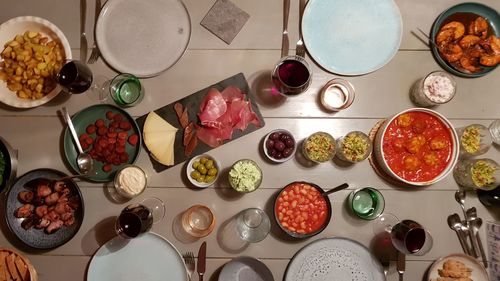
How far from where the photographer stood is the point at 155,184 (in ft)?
5.61

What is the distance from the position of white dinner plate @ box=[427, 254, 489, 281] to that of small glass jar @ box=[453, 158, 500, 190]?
29 cm

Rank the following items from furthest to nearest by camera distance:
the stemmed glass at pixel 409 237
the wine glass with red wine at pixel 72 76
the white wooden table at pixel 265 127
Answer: the white wooden table at pixel 265 127, the wine glass with red wine at pixel 72 76, the stemmed glass at pixel 409 237

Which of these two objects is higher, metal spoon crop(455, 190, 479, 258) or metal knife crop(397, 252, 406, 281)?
metal spoon crop(455, 190, 479, 258)

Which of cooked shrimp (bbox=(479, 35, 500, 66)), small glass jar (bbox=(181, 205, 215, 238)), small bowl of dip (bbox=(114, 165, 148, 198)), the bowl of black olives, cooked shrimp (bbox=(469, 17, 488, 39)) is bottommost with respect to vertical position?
small glass jar (bbox=(181, 205, 215, 238))

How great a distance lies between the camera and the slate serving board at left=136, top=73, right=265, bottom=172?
1.71 meters

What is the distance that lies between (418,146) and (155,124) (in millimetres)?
1107

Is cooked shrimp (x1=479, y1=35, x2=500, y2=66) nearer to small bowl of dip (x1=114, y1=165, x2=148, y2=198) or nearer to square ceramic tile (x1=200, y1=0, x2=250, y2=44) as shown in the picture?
square ceramic tile (x1=200, y1=0, x2=250, y2=44)

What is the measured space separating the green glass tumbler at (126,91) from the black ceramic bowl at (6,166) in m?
0.48

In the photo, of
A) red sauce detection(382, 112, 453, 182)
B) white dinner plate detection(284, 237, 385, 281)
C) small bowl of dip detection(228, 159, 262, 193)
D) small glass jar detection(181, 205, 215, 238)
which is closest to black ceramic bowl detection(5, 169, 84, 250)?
small glass jar detection(181, 205, 215, 238)

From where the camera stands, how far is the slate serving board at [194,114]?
171 cm

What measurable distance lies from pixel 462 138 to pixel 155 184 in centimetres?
131

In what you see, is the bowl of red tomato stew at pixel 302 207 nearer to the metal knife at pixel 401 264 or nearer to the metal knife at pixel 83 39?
the metal knife at pixel 401 264

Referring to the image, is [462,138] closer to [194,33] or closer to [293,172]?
[293,172]

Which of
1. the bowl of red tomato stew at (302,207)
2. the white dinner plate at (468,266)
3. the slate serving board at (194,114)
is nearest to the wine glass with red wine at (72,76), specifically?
the slate serving board at (194,114)
